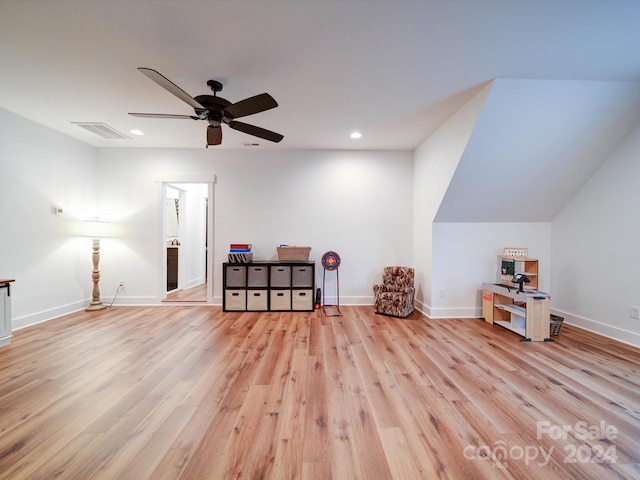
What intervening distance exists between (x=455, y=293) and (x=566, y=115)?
257 centimetres

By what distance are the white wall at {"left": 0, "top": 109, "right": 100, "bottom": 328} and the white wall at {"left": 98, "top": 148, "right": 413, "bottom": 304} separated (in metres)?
1.54

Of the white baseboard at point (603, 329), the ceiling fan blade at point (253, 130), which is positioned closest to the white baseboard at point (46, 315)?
the ceiling fan blade at point (253, 130)

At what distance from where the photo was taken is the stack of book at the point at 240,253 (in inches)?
169

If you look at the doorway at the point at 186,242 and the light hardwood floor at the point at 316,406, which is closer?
the light hardwood floor at the point at 316,406

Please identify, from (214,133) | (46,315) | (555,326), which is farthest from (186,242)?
(555,326)

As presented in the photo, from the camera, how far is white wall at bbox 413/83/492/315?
305cm

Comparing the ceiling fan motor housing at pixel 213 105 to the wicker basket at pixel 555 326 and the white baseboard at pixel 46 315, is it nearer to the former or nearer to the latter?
the white baseboard at pixel 46 315

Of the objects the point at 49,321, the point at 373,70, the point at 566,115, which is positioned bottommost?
the point at 49,321

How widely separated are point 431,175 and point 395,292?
75.2 inches

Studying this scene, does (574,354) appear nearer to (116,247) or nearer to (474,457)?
(474,457)

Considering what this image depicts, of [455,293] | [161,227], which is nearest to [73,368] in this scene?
[161,227]

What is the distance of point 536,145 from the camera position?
3.10 metres

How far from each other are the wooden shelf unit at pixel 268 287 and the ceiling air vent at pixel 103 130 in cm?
256

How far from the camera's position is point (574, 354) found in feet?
8.96
